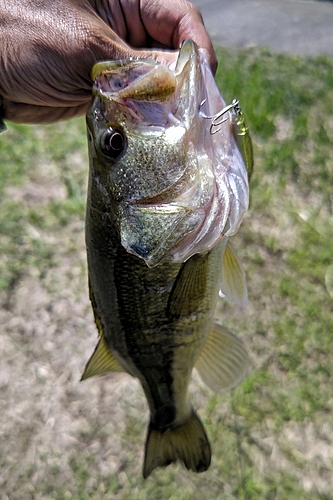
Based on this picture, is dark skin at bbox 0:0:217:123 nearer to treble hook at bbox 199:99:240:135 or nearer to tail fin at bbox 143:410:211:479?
treble hook at bbox 199:99:240:135

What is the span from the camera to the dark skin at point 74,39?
1.52m

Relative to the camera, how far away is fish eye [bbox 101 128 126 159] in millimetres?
1282

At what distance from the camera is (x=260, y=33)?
5.62 meters

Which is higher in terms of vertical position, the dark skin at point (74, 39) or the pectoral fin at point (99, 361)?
the dark skin at point (74, 39)

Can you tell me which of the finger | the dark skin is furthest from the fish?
the finger

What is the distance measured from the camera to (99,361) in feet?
5.73

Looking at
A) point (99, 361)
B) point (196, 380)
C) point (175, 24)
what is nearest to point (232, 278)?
point (99, 361)

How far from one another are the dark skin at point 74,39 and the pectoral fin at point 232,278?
1.79ft

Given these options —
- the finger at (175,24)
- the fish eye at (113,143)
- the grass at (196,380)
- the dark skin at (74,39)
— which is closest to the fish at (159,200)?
the fish eye at (113,143)

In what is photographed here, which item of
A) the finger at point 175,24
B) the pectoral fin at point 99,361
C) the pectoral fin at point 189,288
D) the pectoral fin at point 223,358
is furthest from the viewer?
the pectoral fin at point 223,358

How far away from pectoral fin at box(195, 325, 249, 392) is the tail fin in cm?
20

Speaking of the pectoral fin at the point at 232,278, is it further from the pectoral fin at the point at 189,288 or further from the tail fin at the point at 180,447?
the tail fin at the point at 180,447

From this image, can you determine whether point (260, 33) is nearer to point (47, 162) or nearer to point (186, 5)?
point (47, 162)

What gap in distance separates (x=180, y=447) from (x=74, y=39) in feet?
A: 4.44
